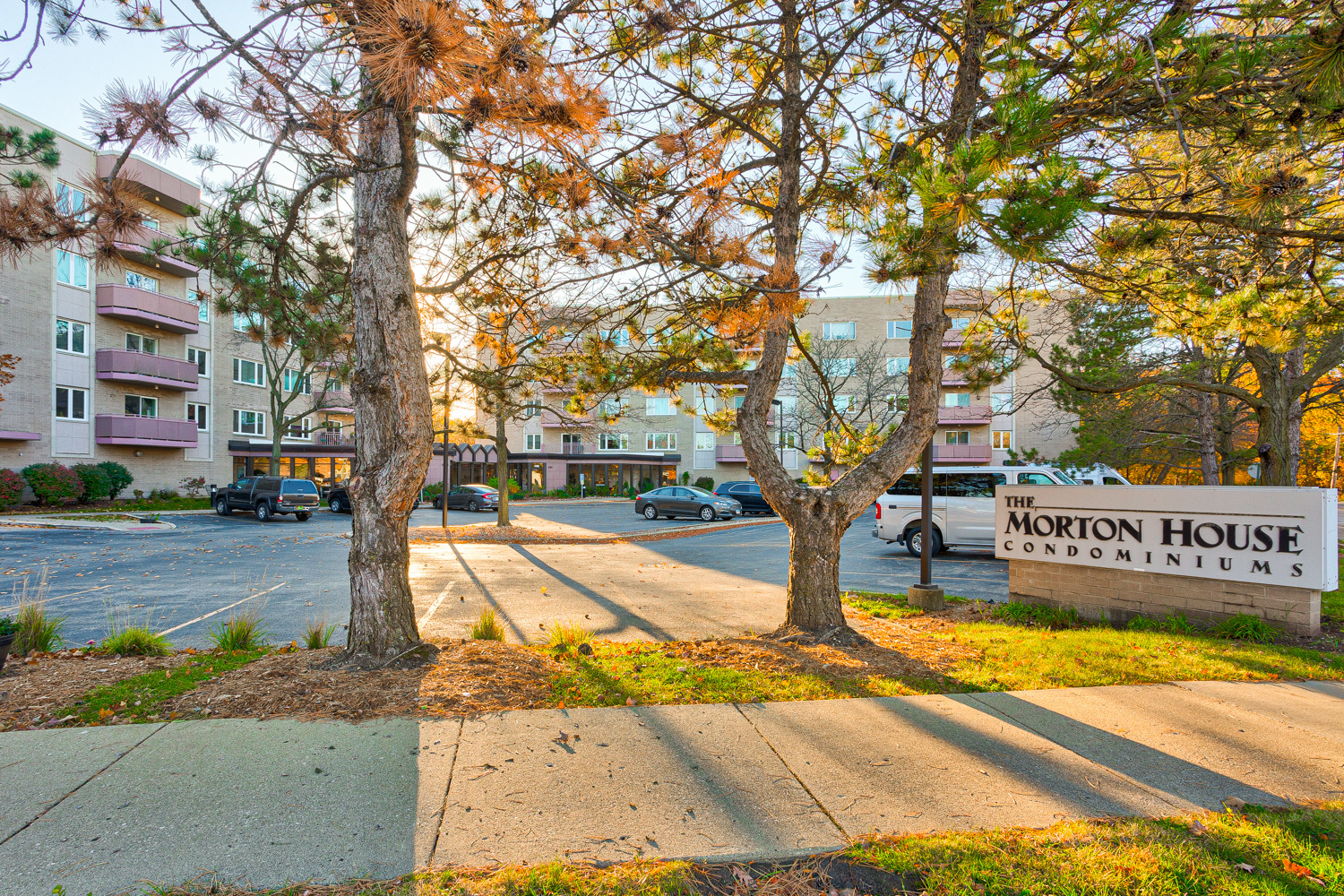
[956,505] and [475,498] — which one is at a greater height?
[956,505]

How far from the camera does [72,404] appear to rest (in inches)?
1094

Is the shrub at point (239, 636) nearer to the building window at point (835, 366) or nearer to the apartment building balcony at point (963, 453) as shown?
the building window at point (835, 366)

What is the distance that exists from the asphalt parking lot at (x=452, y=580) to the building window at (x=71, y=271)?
1487cm

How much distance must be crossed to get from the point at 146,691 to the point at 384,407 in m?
2.64

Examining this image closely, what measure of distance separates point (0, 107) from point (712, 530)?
29.9m

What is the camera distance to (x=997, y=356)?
27.0 feet

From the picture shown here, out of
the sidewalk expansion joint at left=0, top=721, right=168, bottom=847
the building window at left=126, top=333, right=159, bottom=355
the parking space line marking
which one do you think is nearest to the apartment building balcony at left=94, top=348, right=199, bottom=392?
the building window at left=126, top=333, right=159, bottom=355

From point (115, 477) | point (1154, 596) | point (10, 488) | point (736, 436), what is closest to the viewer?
point (1154, 596)

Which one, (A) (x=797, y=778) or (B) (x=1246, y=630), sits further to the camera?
(B) (x=1246, y=630)

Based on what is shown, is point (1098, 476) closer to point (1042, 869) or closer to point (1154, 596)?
point (1154, 596)

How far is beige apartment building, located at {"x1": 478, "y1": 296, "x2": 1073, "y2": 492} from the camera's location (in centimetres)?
3994

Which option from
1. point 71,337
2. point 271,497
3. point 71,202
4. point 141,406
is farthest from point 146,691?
point 141,406

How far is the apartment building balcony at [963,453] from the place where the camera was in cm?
4303

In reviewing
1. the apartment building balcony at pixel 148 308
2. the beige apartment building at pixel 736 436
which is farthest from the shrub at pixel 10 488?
the beige apartment building at pixel 736 436
